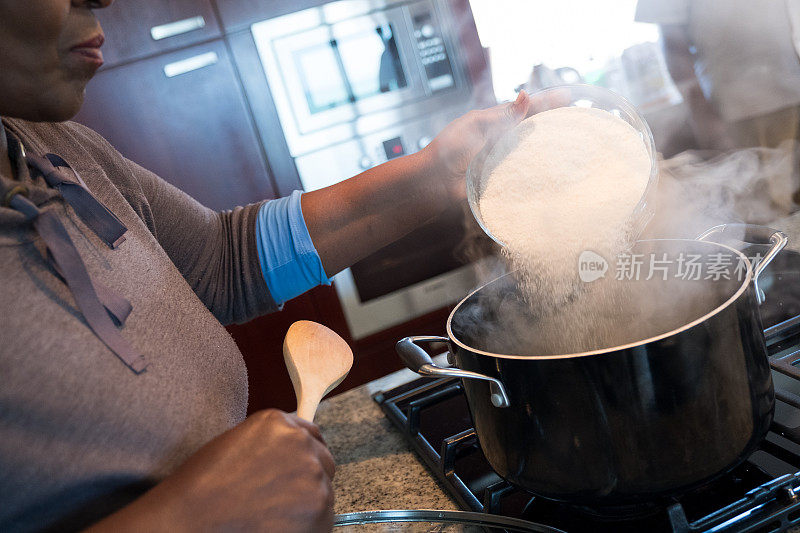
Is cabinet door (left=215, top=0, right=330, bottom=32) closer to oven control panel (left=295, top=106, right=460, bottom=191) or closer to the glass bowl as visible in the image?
oven control panel (left=295, top=106, right=460, bottom=191)

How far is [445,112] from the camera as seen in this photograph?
208cm

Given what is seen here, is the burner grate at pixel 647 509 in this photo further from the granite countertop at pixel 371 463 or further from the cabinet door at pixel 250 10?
the cabinet door at pixel 250 10

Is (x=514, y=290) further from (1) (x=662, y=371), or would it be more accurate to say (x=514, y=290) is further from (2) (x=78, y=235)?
(2) (x=78, y=235)

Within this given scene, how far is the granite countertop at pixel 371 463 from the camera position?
638 millimetres

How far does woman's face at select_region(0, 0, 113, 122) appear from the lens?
52 centimetres

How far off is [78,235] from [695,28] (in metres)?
2.29

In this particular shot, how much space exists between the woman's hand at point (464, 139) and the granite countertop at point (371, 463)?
30 centimetres

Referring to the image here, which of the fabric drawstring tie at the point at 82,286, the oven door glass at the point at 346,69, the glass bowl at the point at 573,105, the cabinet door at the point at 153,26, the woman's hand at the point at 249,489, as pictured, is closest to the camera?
the woman's hand at the point at 249,489

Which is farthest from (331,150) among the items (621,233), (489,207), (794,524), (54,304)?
(794,524)

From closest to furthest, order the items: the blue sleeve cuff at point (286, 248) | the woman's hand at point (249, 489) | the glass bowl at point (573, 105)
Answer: the woman's hand at point (249, 489) → the glass bowl at point (573, 105) → the blue sleeve cuff at point (286, 248)

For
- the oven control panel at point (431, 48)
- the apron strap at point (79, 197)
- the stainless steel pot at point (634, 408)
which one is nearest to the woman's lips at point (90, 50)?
the apron strap at point (79, 197)

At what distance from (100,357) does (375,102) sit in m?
1.64

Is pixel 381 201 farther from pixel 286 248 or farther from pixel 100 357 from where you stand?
pixel 100 357

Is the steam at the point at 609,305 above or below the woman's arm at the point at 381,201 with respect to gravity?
below
